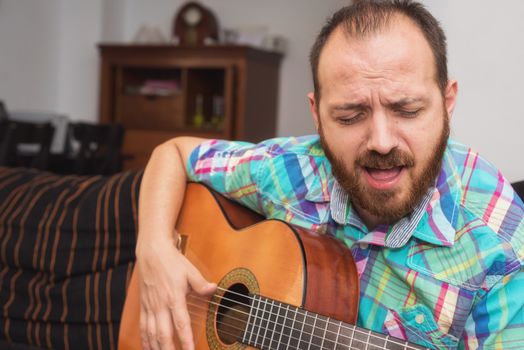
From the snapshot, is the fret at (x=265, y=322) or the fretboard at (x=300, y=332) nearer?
the fretboard at (x=300, y=332)

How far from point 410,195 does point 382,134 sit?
0.11 meters

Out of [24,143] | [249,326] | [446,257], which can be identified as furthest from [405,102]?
[24,143]

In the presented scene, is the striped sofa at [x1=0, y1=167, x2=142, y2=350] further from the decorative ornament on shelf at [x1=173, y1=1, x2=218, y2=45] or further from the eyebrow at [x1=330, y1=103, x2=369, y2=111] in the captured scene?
the decorative ornament on shelf at [x1=173, y1=1, x2=218, y2=45]

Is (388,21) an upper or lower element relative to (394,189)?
upper

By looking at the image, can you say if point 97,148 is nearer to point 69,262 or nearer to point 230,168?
point 69,262

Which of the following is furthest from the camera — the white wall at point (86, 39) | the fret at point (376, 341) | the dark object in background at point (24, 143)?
the white wall at point (86, 39)

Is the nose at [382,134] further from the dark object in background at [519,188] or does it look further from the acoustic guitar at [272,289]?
the dark object in background at [519,188]

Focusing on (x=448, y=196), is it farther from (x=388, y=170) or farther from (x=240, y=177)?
(x=240, y=177)

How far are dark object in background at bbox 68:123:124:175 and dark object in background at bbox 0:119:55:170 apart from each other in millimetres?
259

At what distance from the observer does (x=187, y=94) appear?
5535 mm

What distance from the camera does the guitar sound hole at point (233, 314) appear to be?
1.21 m

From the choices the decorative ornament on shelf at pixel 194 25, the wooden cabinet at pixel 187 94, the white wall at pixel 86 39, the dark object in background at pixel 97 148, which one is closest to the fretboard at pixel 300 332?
the dark object in background at pixel 97 148

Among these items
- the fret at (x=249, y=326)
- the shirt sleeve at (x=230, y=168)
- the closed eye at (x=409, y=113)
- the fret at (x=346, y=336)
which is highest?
the closed eye at (x=409, y=113)

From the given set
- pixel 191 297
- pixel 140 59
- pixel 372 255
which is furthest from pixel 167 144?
pixel 140 59
